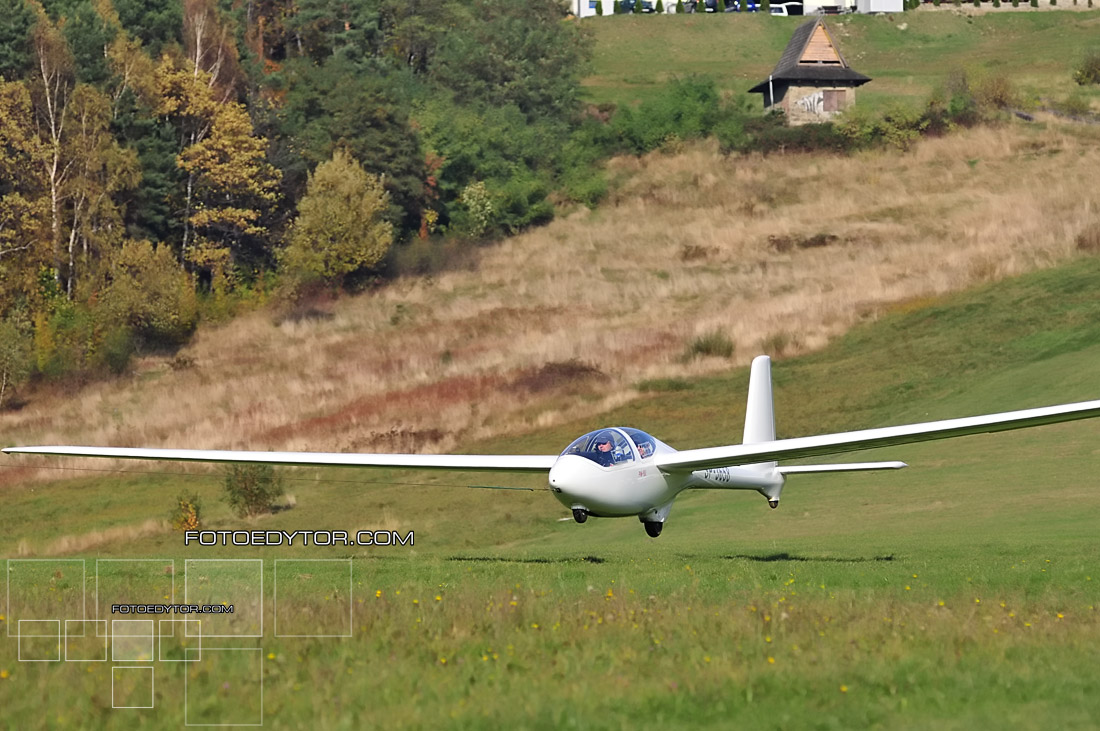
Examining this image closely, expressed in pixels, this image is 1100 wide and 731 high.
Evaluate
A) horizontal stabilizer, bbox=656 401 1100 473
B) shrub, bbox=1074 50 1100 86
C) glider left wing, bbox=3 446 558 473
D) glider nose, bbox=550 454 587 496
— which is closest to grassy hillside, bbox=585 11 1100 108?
shrub, bbox=1074 50 1100 86

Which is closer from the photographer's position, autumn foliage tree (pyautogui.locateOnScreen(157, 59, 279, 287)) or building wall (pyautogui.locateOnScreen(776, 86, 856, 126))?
autumn foliage tree (pyautogui.locateOnScreen(157, 59, 279, 287))

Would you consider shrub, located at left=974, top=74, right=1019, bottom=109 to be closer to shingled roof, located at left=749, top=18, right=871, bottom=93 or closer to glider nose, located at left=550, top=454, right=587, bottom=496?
shingled roof, located at left=749, top=18, right=871, bottom=93

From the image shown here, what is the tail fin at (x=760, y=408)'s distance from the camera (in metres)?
25.6

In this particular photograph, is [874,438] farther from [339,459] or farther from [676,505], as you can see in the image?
[676,505]

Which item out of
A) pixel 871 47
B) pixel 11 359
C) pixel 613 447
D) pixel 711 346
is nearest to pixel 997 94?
pixel 871 47

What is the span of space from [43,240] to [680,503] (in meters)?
46.9

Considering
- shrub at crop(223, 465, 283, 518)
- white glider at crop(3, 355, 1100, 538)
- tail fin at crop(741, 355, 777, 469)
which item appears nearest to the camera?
white glider at crop(3, 355, 1100, 538)

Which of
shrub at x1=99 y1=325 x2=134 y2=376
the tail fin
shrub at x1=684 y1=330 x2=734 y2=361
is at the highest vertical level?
the tail fin

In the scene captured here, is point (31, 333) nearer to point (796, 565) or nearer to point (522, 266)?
point (522, 266)

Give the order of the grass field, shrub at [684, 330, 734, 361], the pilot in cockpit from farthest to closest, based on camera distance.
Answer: shrub at [684, 330, 734, 361] → the pilot in cockpit → the grass field

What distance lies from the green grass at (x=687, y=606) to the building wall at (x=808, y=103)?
64.6 metres

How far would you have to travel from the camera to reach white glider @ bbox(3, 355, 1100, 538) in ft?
59.9

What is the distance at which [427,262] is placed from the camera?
79.1 meters

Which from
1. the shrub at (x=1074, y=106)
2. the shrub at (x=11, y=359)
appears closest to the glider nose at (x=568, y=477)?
the shrub at (x=11, y=359)
